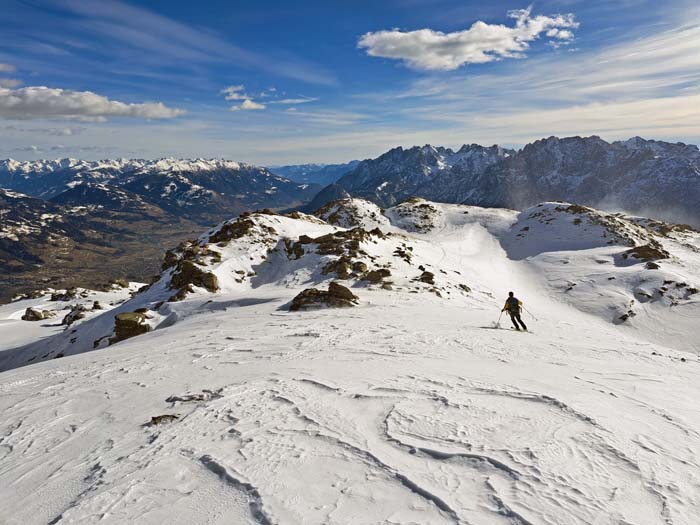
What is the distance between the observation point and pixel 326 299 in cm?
2588

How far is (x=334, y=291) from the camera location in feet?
86.4

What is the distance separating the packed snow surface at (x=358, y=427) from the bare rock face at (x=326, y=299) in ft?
8.97

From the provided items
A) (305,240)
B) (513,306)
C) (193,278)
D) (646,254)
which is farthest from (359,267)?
(646,254)

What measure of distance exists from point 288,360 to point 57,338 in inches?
1384

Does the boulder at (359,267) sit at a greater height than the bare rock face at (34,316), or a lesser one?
greater

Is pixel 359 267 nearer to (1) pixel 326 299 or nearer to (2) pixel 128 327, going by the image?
(1) pixel 326 299

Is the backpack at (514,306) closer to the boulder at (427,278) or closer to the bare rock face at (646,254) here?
the boulder at (427,278)

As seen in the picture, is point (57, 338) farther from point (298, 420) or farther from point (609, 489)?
point (609, 489)

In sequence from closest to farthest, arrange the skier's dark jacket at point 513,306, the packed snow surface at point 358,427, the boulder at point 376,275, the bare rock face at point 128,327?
the packed snow surface at point 358,427
the skier's dark jacket at point 513,306
the bare rock face at point 128,327
the boulder at point 376,275

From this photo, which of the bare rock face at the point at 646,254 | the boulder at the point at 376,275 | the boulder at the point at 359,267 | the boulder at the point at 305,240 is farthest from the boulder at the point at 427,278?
the bare rock face at the point at 646,254

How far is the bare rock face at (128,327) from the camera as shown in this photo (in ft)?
90.8

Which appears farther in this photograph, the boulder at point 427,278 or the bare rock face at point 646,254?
the bare rock face at point 646,254

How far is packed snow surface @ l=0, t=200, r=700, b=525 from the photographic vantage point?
6008 millimetres

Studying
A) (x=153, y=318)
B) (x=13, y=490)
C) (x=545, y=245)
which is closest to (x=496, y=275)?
(x=545, y=245)
